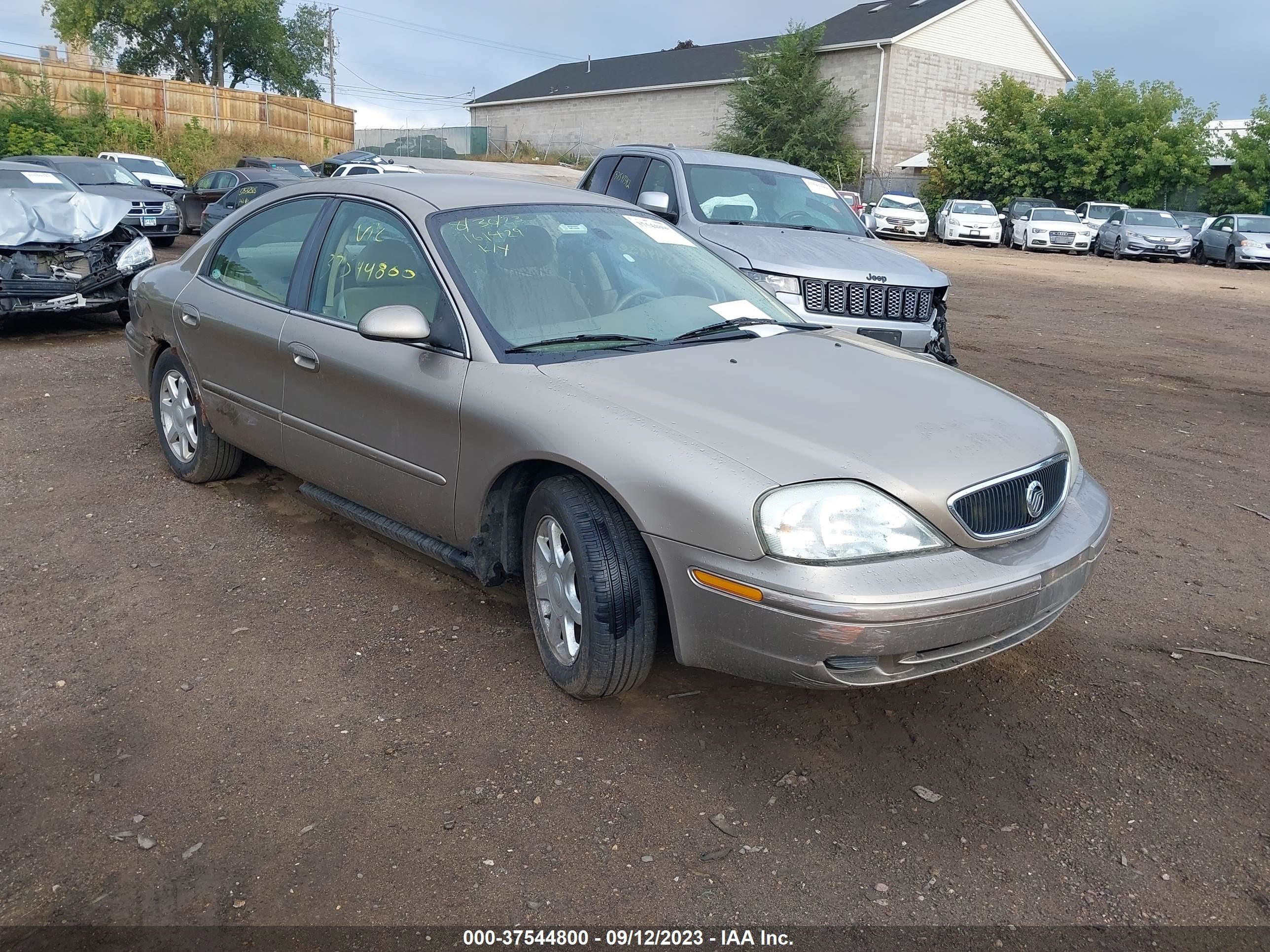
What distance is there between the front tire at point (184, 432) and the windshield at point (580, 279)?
77.8 inches

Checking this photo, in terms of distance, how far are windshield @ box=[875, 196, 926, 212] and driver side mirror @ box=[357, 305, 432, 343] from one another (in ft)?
98.5

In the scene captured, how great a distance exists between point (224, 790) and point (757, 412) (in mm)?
1891

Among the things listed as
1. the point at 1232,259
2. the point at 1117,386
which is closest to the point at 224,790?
the point at 1117,386

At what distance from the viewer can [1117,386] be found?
898 cm

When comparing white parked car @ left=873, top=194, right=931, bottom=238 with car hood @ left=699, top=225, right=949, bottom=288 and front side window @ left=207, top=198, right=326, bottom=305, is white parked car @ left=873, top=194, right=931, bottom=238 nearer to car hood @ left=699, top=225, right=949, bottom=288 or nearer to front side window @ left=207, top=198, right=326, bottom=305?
car hood @ left=699, top=225, right=949, bottom=288

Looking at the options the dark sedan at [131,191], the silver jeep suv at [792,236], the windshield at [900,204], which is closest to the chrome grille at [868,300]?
the silver jeep suv at [792,236]

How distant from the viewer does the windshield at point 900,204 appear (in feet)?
104

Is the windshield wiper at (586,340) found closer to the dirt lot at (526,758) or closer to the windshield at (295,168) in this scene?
the dirt lot at (526,758)

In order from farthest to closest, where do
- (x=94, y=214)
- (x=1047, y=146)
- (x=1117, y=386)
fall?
1. (x=1047, y=146)
2. (x=94, y=214)
3. (x=1117, y=386)

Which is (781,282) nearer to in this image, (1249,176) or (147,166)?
(147,166)

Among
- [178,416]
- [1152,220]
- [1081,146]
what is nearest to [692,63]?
[1081,146]

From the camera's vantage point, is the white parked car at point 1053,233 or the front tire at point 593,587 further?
the white parked car at point 1053,233

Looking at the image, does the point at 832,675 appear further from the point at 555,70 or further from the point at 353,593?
the point at 555,70

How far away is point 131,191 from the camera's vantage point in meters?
18.3
